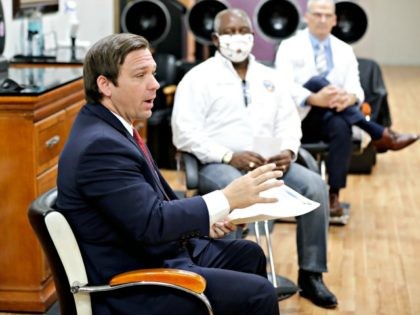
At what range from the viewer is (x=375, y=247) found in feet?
16.4

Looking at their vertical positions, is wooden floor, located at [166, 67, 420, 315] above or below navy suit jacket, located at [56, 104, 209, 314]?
below

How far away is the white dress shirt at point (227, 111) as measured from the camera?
417 centimetres

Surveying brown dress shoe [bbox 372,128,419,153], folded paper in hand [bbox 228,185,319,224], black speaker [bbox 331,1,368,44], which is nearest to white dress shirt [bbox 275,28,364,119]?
brown dress shoe [bbox 372,128,419,153]

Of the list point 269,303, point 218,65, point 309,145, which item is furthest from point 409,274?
point 269,303

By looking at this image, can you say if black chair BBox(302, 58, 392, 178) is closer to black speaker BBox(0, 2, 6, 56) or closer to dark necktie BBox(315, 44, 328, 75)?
dark necktie BBox(315, 44, 328, 75)

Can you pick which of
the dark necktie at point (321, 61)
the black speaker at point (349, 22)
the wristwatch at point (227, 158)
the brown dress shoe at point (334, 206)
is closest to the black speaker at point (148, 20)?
the black speaker at point (349, 22)

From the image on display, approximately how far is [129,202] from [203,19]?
3.88m

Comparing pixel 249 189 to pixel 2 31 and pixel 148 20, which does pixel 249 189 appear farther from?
pixel 148 20

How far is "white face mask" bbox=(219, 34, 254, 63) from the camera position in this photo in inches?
169

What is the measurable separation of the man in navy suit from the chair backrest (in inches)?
1.5

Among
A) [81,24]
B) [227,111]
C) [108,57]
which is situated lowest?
[227,111]

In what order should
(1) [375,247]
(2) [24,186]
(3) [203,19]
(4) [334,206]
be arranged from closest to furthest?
1. (2) [24,186]
2. (1) [375,247]
3. (4) [334,206]
4. (3) [203,19]

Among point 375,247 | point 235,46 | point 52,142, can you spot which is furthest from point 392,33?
point 52,142

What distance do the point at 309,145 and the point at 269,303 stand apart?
8.64 feet
